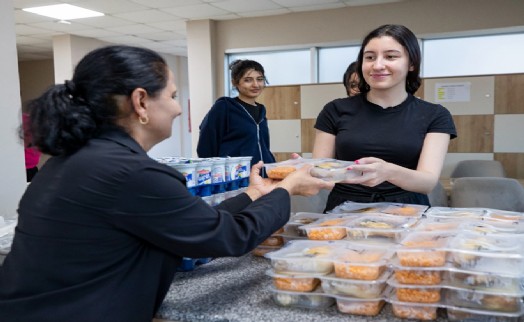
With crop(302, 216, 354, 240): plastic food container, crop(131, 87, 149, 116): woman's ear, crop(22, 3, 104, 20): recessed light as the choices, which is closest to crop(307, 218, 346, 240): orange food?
crop(302, 216, 354, 240): plastic food container

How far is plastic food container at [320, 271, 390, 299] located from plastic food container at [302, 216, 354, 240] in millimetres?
197

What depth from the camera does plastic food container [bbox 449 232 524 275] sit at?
890 millimetres

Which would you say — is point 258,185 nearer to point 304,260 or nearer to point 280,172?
point 280,172

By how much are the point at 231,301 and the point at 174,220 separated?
0.26m

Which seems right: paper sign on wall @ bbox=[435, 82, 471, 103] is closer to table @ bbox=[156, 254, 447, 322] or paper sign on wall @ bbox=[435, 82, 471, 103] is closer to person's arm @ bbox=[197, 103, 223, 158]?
person's arm @ bbox=[197, 103, 223, 158]

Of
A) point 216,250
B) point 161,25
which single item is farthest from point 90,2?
point 216,250

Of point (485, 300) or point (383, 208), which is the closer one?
point (485, 300)

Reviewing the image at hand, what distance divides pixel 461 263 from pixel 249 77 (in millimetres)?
2442

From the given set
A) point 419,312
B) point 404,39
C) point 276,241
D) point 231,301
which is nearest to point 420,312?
point 419,312

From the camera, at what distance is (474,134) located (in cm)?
450

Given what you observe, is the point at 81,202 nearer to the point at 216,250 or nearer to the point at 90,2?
the point at 216,250

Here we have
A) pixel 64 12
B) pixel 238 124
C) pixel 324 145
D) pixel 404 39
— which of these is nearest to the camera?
pixel 404 39

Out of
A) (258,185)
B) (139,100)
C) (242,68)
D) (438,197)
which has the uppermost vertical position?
(242,68)

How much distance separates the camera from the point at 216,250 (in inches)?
36.3
